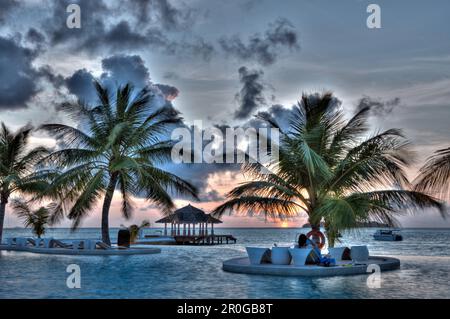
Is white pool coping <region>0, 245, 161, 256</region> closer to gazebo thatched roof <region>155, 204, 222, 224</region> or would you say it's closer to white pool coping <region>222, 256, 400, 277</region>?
white pool coping <region>222, 256, 400, 277</region>

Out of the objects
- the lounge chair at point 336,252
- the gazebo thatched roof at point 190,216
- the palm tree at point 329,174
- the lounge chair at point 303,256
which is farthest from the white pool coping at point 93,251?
the gazebo thatched roof at point 190,216

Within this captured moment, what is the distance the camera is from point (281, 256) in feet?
55.1

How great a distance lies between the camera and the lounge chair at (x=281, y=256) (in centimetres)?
1680

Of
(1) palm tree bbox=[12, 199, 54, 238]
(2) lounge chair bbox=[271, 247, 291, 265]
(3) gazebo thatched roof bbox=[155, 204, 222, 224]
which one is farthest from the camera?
(3) gazebo thatched roof bbox=[155, 204, 222, 224]

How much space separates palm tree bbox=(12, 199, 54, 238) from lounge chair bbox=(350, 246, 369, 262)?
20507mm

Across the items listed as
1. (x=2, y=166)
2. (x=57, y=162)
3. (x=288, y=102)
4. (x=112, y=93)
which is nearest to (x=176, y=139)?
(x=112, y=93)

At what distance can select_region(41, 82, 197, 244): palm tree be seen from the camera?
23.9 meters

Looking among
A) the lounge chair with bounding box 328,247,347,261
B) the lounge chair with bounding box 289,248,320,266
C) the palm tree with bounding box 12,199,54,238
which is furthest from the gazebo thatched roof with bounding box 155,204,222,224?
the lounge chair with bounding box 289,248,320,266

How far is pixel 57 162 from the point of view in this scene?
24297 mm

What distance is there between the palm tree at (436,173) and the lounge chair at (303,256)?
147 inches

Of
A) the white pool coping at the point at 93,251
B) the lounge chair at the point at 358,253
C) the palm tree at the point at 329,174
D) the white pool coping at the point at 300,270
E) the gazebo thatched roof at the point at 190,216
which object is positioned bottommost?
the white pool coping at the point at 93,251

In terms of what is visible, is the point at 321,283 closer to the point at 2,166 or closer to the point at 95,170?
the point at 95,170

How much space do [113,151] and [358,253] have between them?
11.8 m

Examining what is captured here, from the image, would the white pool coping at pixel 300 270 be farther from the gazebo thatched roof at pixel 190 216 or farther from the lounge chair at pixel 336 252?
the gazebo thatched roof at pixel 190 216
